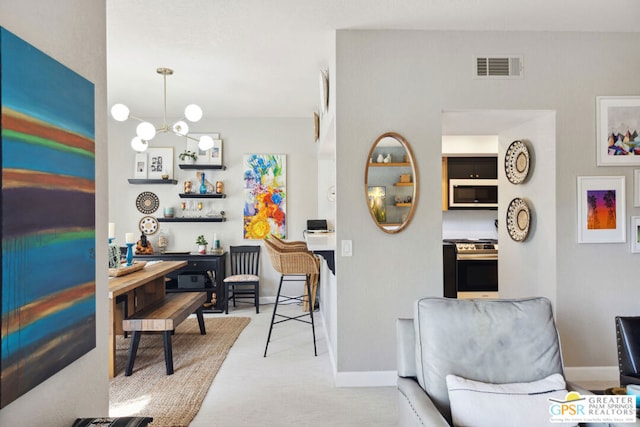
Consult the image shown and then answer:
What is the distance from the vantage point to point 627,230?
321cm

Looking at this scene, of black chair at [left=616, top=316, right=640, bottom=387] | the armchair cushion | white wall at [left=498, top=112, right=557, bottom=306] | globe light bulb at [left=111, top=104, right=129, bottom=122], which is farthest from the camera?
globe light bulb at [left=111, top=104, right=129, bottom=122]

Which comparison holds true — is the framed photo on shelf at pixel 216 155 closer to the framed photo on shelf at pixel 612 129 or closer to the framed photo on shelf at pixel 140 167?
the framed photo on shelf at pixel 140 167

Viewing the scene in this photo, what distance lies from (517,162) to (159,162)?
467cm

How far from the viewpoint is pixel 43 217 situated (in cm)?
137

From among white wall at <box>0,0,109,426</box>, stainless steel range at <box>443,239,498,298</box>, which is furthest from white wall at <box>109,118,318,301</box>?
white wall at <box>0,0,109,426</box>

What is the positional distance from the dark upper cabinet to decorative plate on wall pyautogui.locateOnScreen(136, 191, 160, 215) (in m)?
4.21

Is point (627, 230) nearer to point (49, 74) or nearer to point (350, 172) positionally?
point (350, 172)

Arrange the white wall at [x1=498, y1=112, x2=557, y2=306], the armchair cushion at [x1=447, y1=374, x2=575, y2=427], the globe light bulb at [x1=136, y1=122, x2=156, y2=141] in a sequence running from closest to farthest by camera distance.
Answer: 1. the armchair cushion at [x1=447, y1=374, x2=575, y2=427]
2. the white wall at [x1=498, y1=112, x2=557, y2=306]
3. the globe light bulb at [x1=136, y1=122, x2=156, y2=141]

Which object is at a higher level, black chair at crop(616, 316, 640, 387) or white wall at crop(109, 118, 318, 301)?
white wall at crop(109, 118, 318, 301)

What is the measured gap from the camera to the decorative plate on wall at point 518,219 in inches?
140

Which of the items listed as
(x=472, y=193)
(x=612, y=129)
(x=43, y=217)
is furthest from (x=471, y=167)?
(x=43, y=217)

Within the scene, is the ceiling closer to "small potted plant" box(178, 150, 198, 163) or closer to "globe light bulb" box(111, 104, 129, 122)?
"globe light bulb" box(111, 104, 129, 122)

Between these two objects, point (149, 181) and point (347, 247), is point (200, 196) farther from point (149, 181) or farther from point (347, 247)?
point (347, 247)

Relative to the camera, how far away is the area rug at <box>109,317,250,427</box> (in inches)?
106
